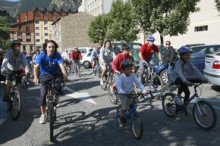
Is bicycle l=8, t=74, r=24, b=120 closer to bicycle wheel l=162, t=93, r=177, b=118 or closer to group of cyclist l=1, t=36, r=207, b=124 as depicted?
group of cyclist l=1, t=36, r=207, b=124

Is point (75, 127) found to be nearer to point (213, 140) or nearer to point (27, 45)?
point (213, 140)

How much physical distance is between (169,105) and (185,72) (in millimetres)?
955

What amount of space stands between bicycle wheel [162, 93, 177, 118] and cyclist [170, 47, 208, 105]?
0.28m

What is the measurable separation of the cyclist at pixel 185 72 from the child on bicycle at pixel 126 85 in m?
1.00

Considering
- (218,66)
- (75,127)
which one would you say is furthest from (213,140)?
(218,66)

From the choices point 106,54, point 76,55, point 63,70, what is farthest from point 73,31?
point 63,70

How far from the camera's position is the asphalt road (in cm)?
465

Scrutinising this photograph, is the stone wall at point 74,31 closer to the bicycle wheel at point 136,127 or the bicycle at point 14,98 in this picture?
the bicycle at point 14,98

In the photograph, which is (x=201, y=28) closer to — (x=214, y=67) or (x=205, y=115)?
(x=214, y=67)

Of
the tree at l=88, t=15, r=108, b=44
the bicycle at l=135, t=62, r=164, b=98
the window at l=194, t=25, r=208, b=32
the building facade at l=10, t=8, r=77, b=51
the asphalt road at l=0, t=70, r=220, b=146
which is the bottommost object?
the asphalt road at l=0, t=70, r=220, b=146

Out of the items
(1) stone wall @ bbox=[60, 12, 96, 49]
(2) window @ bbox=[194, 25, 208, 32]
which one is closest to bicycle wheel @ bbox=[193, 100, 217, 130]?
(2) window @ bbox=[194, 25, 208, 32]

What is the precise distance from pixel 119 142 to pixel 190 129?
1.56 meters

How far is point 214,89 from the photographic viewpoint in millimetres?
9648

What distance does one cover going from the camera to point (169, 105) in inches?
237
